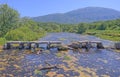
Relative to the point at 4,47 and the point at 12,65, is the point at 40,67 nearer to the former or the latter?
the point at 12,65

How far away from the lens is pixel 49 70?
3625 cm

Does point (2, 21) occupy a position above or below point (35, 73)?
above

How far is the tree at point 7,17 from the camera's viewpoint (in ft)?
299

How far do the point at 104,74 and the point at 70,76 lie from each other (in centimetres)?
521

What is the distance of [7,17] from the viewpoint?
305 feet

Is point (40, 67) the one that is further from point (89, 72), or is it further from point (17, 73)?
point (89, 72)

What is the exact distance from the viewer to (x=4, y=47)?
60.6 meters

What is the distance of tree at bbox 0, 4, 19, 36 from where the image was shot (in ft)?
299

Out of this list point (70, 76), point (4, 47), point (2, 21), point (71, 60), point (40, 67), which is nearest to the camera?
point (70, 76)

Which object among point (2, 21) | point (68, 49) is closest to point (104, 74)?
point (68, 49)

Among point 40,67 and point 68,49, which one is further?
point 68,49

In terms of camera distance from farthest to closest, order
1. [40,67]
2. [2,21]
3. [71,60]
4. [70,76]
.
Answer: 1. [2,21]
2. [71,60]
3. [40,67]
4. [70,76]

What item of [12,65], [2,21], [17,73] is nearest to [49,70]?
[17,73]

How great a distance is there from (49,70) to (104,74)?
8345 mm
